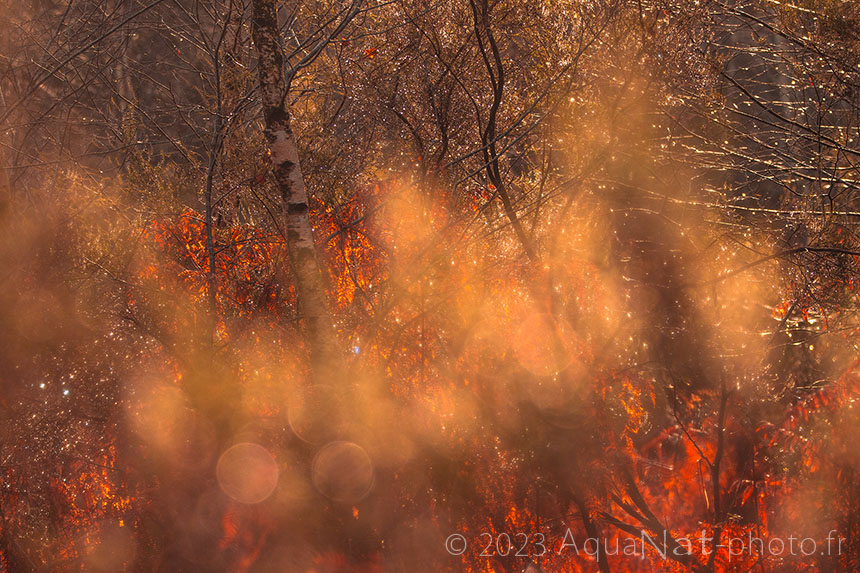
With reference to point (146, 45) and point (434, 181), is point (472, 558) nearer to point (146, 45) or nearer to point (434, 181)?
point (434, 181)

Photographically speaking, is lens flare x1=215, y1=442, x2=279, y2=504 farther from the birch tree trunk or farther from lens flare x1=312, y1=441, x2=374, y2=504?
the birch tree trunk

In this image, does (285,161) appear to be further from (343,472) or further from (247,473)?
(247,473)

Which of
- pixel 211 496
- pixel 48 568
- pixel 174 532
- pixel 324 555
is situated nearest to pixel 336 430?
pixel 324 555

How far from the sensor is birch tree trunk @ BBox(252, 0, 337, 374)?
547cm

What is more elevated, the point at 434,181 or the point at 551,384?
the point at 434,181

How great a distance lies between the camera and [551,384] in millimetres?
11055

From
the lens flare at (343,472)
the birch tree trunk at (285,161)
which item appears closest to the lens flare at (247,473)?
the lens flare at (343,472)

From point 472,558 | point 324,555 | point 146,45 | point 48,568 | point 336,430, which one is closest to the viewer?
point 336,430

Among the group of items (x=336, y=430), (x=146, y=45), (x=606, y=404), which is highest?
(x=146, y=45)

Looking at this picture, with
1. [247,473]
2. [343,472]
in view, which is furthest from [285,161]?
[247,473]

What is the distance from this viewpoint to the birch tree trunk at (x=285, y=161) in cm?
547

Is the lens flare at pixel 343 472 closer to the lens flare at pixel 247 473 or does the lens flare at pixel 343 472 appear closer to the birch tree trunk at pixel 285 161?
the lens flare at pixel 247 473

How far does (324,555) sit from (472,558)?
3451 mm

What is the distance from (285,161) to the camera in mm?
Answer: 5496
